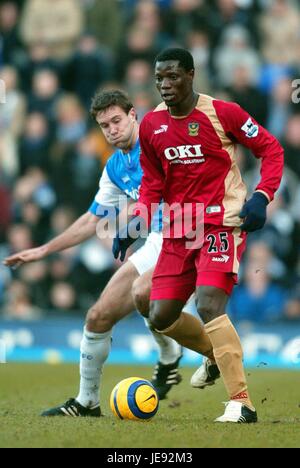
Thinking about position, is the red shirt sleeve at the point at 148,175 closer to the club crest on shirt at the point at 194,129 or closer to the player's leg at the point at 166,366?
the club crest on shirt at the point at 194,129

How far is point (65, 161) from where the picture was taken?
15.8 metres

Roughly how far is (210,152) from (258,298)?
6.81m

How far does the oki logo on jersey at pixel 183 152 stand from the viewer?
7.35 metres

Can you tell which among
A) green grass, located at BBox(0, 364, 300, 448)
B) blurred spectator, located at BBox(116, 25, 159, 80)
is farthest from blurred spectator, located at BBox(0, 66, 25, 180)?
green grass, located at BBox(0, 364, 300, 448)

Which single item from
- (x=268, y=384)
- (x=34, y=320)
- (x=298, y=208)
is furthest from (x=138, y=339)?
(x=268, y=384)

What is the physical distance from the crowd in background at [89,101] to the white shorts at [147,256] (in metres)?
5.45

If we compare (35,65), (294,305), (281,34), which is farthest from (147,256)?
(35,65)

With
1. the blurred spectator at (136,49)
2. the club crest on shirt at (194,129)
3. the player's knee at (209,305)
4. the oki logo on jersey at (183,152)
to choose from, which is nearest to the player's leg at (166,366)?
the player's knee at (209,305)

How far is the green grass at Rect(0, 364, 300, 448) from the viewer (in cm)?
621

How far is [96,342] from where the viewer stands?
8.07 m

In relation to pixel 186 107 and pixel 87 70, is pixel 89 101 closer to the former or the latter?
pixel 87 70

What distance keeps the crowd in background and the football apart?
632 cm

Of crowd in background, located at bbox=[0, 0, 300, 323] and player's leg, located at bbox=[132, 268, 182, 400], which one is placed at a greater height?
crowd in background, located at bbox=[0, 0, 300, 323]

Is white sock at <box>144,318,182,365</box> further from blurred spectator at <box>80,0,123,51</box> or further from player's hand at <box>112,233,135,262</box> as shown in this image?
→ blurred spectator at <box>80,0,123,51</box>
